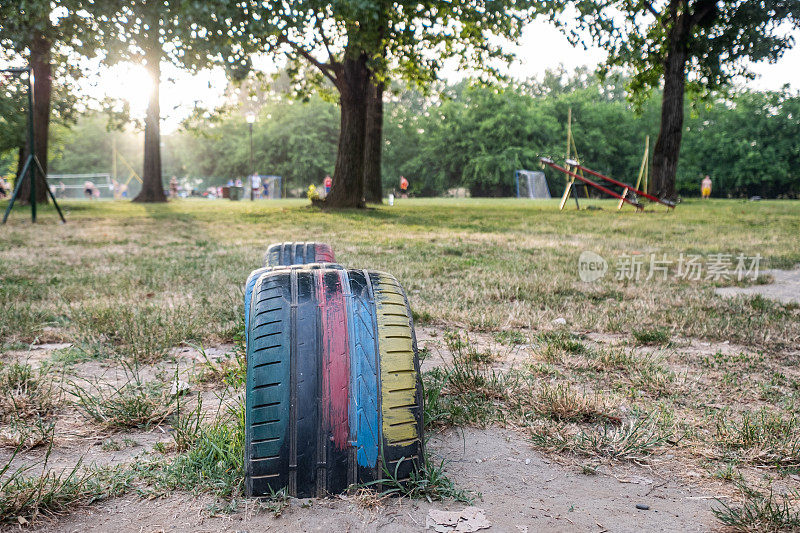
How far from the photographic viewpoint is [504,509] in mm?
1823

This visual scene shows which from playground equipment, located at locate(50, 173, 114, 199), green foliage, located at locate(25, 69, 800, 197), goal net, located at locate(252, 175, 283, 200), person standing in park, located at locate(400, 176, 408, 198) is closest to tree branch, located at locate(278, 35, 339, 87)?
person standing in park, located at locate(400, 176, 408, 198)

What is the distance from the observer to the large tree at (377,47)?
49.4ft

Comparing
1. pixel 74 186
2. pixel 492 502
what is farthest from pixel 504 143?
pixel 492 502

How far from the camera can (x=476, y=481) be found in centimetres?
201

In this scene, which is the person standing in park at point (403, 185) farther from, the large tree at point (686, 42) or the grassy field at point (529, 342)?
the grassy field at point (529, 342)

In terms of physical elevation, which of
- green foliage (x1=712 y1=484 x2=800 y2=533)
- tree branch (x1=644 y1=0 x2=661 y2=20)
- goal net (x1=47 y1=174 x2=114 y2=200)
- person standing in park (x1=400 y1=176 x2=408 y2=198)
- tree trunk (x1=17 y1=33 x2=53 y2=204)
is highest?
tree branch (x1=644 y1=0 x2=661 y2=20)

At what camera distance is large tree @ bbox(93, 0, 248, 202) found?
514 inches

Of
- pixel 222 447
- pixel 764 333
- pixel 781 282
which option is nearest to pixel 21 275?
pixel 222 447

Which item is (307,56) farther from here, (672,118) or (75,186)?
(75,186)

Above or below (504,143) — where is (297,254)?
below

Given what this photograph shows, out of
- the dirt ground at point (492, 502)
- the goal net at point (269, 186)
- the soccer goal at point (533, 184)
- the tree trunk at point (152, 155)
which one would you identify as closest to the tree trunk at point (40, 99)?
the tree trunk at point (152, 155)

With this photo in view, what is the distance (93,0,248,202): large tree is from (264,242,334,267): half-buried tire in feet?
32.3

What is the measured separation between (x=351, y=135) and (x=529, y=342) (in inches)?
597

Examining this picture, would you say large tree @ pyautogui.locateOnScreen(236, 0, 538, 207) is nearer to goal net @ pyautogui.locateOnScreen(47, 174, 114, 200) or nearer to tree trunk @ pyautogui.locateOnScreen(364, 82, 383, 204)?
tree trunk @ pyautogui.locateOnScreen(364, 82, 383, 204)
